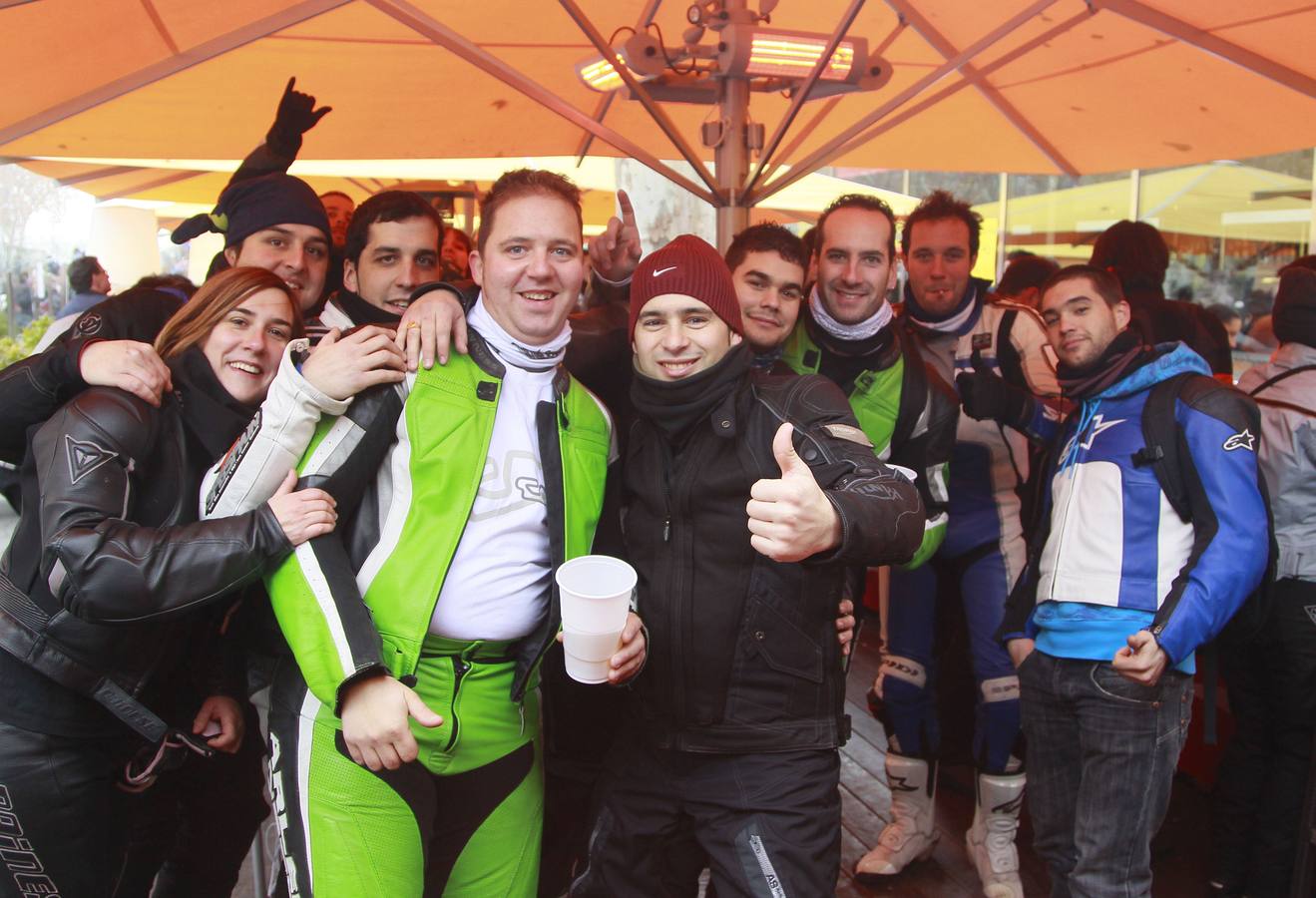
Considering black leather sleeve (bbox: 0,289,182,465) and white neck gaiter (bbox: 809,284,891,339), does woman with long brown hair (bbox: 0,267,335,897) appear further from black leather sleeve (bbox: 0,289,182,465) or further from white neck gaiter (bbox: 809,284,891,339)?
white neck gaiter (bbox: 809,284,891,339)

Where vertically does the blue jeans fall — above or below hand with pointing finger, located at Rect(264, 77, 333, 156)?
below

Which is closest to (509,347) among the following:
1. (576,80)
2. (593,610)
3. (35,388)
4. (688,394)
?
(688,394)

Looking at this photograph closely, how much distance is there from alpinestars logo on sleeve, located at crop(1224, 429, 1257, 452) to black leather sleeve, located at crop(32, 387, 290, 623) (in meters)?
2.23

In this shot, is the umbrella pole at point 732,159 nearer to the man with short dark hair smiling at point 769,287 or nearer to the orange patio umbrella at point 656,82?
the orange patio umbrella at point 656,82

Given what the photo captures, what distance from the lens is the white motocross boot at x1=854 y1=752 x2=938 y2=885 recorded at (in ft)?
11.8

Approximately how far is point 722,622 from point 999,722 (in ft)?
6.06

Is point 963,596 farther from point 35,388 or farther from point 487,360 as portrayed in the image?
point 35,388

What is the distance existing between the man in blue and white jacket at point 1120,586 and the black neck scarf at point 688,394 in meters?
1.14

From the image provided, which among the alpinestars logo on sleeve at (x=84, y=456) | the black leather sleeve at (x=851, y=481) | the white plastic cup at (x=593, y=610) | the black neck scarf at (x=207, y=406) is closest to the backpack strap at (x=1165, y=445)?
the black leather sleeve at (x=851, y=481)

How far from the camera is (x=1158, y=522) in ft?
8.41

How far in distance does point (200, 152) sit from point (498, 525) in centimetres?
445

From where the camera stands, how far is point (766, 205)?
32.8 ft

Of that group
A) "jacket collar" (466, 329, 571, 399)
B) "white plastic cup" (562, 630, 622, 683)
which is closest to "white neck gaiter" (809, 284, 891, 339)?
"jacket collar" (466, 329, 571, 399)

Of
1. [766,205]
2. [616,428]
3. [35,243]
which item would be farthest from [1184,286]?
[35,243]
